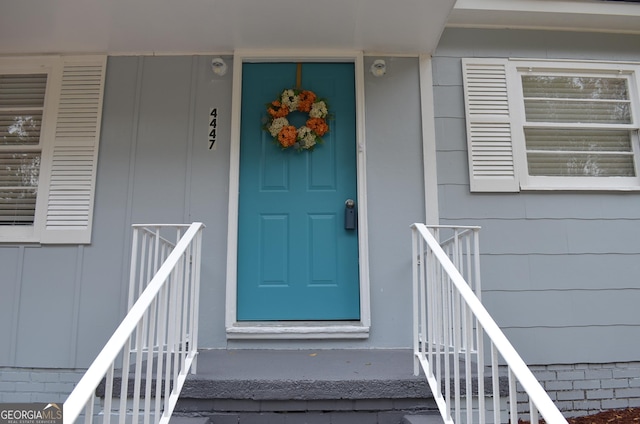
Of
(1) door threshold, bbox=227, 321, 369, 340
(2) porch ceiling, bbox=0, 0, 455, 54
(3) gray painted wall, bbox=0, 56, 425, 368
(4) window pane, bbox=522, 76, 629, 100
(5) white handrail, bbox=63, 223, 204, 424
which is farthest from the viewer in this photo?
(4) window pane, bbox=522, 76, 629, 100

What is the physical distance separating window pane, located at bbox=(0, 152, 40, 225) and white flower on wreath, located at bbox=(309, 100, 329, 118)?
2.07 meters

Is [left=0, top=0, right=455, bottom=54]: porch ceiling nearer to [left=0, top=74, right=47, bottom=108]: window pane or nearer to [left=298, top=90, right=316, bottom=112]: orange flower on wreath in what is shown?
[left=0, top=74, right=47, bottom=108]: window pane

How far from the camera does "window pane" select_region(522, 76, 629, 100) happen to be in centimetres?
318

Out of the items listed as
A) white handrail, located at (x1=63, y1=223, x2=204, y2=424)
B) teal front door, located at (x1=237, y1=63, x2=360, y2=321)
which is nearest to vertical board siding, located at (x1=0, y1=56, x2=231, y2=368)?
teal front door, located at (x1=237, y1=63, x2=360, y2=321)

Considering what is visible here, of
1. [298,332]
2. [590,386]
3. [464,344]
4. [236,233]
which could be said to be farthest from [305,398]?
[590,386]

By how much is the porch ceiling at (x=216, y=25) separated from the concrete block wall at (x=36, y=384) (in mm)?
2296

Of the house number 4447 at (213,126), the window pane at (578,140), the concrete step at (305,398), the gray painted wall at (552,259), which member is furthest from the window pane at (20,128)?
the window pane at (578,140)

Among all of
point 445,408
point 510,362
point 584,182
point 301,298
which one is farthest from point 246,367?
point 584,182

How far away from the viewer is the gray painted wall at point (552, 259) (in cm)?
285

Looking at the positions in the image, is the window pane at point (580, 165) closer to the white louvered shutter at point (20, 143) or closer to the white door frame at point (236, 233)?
the white door frame at point (236, 233)

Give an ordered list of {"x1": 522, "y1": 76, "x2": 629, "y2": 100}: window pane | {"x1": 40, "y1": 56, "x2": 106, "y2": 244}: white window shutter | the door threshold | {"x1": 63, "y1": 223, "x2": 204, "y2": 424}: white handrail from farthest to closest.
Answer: {"x1": 522, "y1": 76, "x2": 629, "y2": 100}: window pane → {"x1": 40, "y1": 56, "x2": 106, "y2": 244}: white window shutter → the door threshold → {"x1": 63, "y1": 223, "x2": 204, "y2": 424}: white handrail

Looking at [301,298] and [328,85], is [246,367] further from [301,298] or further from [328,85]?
[328,85]

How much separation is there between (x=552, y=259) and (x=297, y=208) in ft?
6.09

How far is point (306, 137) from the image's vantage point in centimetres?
293
